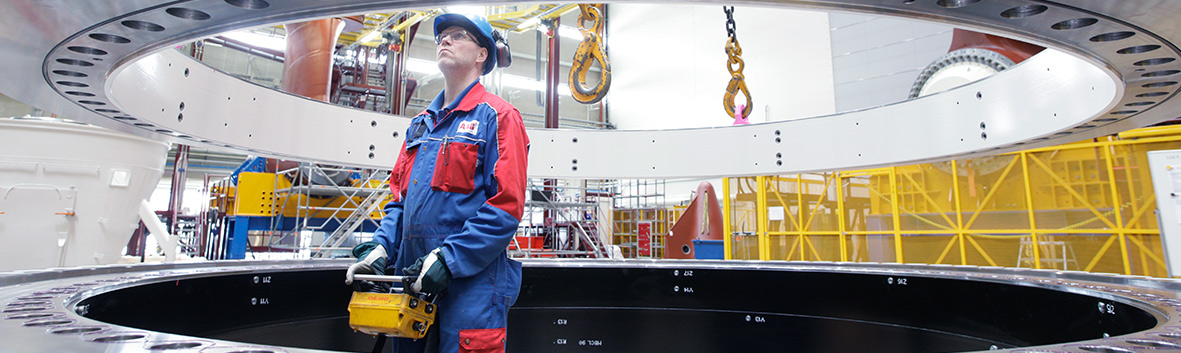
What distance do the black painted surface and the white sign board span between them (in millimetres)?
3499

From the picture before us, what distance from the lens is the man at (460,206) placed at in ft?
5.71

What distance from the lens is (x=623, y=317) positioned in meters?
3.67

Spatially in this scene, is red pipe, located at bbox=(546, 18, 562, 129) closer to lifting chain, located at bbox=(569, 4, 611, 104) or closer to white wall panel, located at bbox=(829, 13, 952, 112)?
white wall panel, located at bbox=(829, 13, 952, 112)

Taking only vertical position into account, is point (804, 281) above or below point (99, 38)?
below

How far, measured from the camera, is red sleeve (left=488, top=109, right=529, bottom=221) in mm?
1837

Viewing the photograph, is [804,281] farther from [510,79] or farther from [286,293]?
[510,79]

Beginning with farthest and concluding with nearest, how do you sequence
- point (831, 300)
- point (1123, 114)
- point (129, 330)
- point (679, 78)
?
point (679, 78) → point (831, 300) → point (1123, 114) → point (129, 330)

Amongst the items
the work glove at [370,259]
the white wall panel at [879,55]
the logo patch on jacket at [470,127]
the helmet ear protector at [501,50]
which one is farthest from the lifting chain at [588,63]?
the white wall panel at [879,55]

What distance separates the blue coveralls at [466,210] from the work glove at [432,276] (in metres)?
0.03

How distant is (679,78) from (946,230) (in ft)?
38.6

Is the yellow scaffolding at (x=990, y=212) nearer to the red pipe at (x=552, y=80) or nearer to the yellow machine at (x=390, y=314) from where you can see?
the red pipe at (x=552, y=80)

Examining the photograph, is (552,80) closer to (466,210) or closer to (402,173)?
(402,173)

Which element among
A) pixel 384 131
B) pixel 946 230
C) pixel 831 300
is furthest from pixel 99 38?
pixel 946 230

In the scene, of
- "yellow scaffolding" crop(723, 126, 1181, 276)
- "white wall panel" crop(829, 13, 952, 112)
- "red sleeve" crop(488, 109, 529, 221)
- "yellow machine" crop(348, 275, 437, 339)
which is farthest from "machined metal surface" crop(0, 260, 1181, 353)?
"white wall panel" crop(829, 13, 952, 112)
